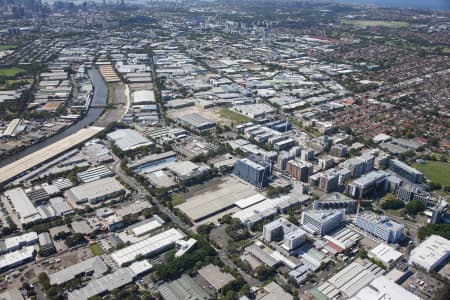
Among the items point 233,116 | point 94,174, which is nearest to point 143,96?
point 233,116

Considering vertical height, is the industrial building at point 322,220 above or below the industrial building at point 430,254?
above

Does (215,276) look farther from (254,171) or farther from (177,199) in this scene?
(254,171)

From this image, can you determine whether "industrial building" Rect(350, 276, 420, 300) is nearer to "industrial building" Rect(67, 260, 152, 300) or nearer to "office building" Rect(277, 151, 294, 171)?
"industrial building" Rect(67, 260, 152, 300)

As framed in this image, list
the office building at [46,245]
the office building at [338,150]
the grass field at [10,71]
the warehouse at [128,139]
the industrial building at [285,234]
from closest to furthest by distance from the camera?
1. the office building at [46,245]
2. the industrial building at [285,234]
3. the office building at [338,150]
4. the warehouse at [128,139]
5. the grass field at [10,71]

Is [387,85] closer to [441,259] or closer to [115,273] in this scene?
[441,259]

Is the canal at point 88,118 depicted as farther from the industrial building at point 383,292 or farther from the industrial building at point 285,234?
the industrial building at point 383,292

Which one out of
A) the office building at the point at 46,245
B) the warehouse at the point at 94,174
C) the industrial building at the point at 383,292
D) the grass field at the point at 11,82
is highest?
the grass field at the point at 11,82

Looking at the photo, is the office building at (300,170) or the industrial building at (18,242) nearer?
the industrial building at (18,242)

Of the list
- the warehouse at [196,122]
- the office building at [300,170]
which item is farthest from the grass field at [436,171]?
the warehouse at [196,122]
